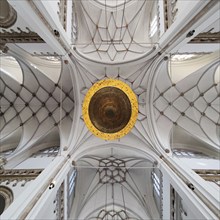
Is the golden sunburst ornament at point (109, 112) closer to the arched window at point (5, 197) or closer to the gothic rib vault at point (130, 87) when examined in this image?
the gothic rib vault at point (130, 87)

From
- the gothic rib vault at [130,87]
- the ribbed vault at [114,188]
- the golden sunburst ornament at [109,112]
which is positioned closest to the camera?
the golden sunburst ornament at [109,112]

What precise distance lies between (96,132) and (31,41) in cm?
461

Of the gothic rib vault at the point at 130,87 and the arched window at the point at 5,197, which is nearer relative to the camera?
the arched window at the point at 5,197

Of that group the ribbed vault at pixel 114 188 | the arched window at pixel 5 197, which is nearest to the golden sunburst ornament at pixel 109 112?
the arched window at pixel 5 197

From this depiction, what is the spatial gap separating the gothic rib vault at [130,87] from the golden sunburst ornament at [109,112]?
3.38 meters

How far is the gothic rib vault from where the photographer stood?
11.0m

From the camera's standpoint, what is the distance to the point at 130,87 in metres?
11.4

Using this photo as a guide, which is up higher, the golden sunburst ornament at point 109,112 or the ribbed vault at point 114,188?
the golden sunburst ornament at point 109,112

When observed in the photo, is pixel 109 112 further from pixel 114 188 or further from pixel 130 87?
pixel 114 188

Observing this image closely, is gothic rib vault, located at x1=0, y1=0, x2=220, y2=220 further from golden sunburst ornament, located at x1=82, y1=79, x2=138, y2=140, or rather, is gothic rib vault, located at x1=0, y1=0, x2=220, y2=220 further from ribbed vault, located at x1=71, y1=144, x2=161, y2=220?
golden sunburst ornament, located at x1=82, y1=79, x2=138, y2=140

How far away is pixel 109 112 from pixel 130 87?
14.2 feet

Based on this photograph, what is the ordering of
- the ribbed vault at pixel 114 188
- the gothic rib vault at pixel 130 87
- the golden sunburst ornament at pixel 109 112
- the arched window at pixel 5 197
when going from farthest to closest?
the ribbed vault at pixel 114 188 < the gothic rib vault at pixel 130 87 < the golden sunburst ornament at pixel 109 112 < the arched window at pixel 5 197

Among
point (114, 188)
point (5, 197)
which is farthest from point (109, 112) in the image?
point (114, 188)

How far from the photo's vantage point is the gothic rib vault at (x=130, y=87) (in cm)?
1102
